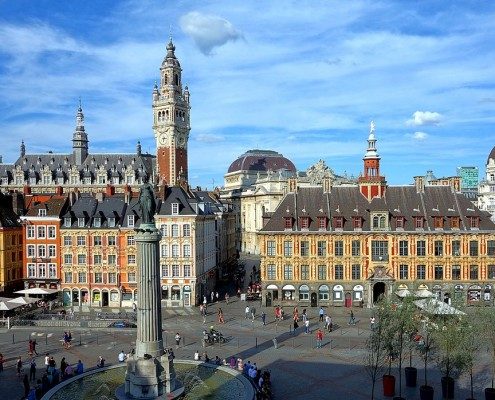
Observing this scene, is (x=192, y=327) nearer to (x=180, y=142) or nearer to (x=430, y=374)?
(x=430, y=374)

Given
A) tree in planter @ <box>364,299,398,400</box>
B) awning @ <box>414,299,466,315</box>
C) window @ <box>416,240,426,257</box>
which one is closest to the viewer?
tree in planter @ <box>364,299,398,400</box>

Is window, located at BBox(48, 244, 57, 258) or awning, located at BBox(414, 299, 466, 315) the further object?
window, located at BBox(48, 244, 57, 258)

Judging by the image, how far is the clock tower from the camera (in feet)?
375

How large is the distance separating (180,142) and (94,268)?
58.1 m

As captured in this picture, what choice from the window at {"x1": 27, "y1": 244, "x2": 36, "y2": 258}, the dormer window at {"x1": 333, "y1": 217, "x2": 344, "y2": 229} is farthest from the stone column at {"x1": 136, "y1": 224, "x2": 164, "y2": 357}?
the window at {"x1": 27, "y1": 244, "x2": 36, "y2": 258}

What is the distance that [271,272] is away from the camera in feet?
199

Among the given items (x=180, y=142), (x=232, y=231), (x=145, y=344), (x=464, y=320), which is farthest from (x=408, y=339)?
(x=180, y=142)

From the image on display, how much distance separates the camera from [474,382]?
32.8 metres

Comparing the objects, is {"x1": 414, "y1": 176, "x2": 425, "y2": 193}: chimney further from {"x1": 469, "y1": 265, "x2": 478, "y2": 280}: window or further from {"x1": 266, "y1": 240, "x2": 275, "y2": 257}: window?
{"x1": 266, "y1": 240, "x2": 275, "y2": 257}: window

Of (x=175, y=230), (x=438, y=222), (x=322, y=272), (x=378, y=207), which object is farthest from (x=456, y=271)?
(x=175, y=230)

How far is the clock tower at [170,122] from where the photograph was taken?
114 m

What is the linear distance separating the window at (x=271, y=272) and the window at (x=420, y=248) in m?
15.9

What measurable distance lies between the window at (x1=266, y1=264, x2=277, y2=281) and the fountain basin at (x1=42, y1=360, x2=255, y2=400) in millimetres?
26352

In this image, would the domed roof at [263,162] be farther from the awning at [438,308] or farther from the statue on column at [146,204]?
the statue on column at [146,204]
